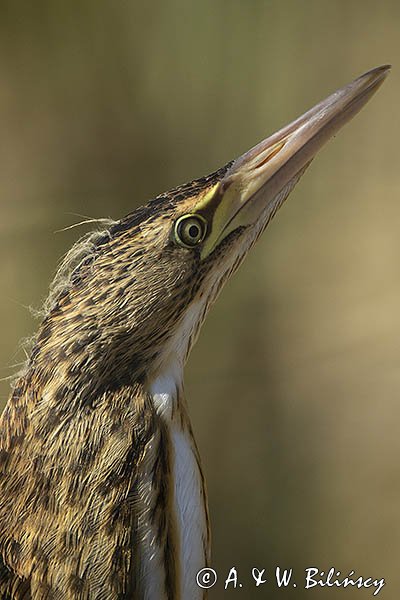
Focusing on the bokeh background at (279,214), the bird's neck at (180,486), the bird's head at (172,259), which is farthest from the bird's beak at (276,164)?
the bokeh background at (279,214)

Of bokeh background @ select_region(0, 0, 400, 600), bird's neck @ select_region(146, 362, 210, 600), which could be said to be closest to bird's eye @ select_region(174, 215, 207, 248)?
bird's neck @ select_region(146, 362, 210, 600)

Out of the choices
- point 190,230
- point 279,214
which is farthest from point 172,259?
point 279,214

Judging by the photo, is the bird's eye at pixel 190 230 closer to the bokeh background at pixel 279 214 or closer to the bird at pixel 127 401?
the bird at pixel 127 401

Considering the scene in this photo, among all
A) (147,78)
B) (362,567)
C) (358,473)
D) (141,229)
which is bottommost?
(141,229)

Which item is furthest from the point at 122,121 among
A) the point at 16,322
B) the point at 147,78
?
the point at 16,322

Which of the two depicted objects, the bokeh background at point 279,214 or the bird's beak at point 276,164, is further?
the bokeh background at point 279,214

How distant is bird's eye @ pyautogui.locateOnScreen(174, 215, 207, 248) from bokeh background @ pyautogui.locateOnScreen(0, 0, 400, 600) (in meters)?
1.26

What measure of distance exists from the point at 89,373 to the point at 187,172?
1399mm

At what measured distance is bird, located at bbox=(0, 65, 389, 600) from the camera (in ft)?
2.51

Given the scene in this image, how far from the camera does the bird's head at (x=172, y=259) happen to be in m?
0.77

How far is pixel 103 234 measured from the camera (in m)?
0.81

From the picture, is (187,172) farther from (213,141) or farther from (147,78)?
(147,78)

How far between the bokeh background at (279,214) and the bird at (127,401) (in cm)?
125

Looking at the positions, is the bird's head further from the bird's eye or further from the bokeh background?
the bokeh background
